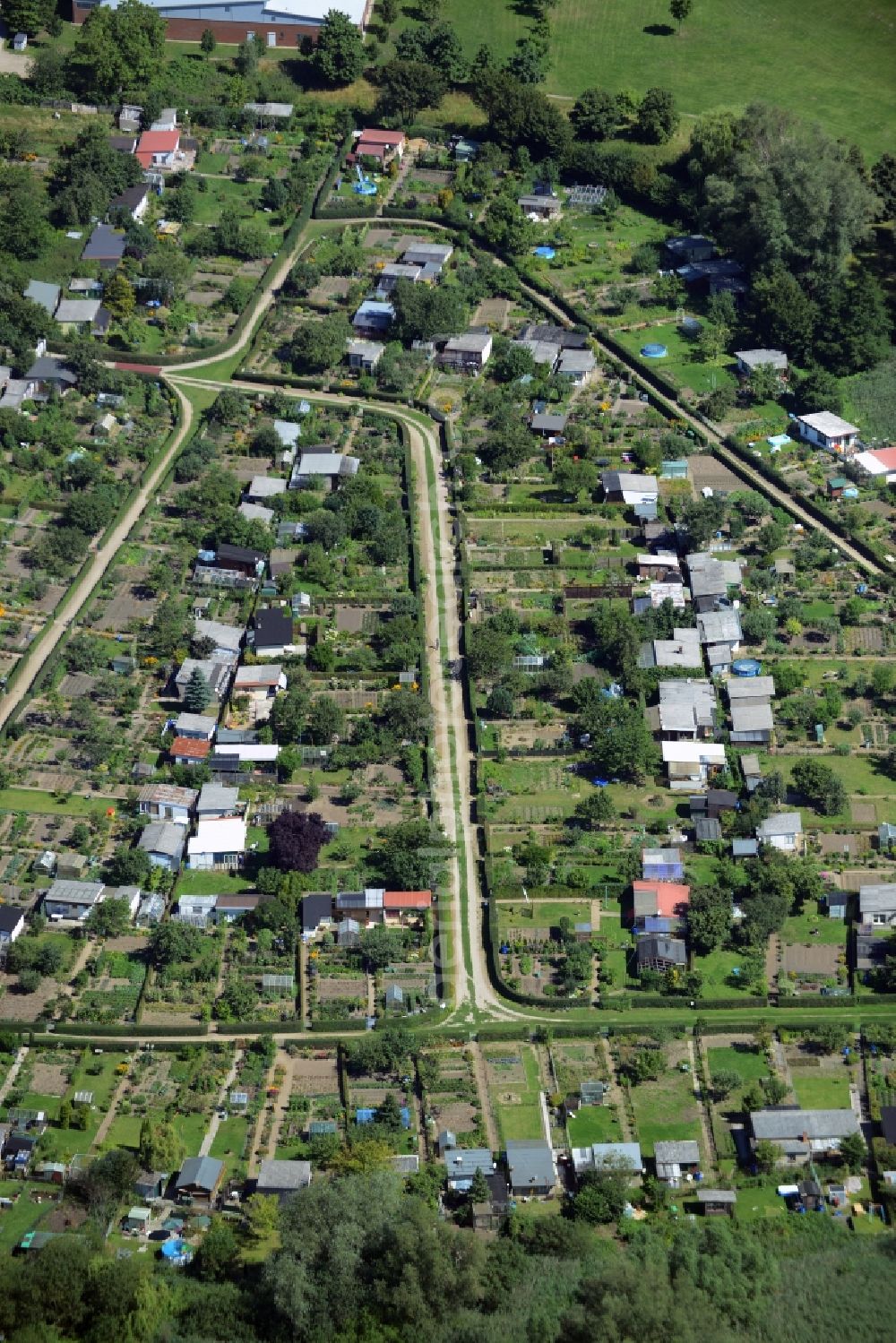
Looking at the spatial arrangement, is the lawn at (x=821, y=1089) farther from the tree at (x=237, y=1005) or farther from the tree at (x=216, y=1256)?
the tree at (x=216, y=1256)

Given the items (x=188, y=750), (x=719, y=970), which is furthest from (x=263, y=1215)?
(x=188, y=750)

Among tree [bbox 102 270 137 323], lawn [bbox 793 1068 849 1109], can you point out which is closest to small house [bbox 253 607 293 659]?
tree [bbox 102 270 137 323]

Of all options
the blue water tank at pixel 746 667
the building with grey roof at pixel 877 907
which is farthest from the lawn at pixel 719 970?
the blue water tank at pixel 746 667

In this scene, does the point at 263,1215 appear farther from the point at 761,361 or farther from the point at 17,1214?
the point at 761,361

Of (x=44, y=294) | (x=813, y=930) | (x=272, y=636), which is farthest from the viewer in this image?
(x=44, y=294)

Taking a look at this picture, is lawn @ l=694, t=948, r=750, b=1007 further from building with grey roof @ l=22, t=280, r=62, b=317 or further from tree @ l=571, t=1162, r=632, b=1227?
building with grey roof @ l=22, t=280, r=62, b=317

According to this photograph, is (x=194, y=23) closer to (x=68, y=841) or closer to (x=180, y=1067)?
(x=68, y=841)

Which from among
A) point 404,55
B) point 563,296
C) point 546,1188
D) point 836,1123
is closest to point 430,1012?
point 546,1188
